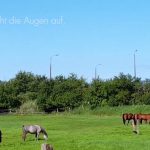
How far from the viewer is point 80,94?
4537 inches

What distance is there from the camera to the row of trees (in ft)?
354

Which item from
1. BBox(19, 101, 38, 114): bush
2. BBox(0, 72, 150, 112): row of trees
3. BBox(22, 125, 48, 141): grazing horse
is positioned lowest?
BBox(22, 125, 48, 141): grazing horse

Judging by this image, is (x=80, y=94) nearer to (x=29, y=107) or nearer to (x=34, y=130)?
(x=29, y=107)

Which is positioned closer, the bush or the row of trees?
the row of trees

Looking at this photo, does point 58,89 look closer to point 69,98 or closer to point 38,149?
point 69,98

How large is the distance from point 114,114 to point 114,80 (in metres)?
15.6

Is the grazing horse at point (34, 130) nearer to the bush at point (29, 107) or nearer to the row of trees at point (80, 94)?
the row of trees at point (80, 94)

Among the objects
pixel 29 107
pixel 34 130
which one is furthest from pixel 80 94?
pixel 34 130

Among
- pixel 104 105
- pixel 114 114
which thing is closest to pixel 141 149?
pixel 114 114

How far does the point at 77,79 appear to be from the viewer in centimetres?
12281

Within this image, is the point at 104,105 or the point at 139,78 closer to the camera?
the point at 104,105

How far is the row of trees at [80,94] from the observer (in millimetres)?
108000

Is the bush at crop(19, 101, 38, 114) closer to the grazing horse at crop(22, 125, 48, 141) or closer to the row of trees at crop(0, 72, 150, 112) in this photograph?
the row of trees at crop(0, 72, 150, 112)

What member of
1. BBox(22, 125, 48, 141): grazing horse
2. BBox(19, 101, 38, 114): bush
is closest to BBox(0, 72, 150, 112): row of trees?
BBox(19, 101, 38, 114): bush
